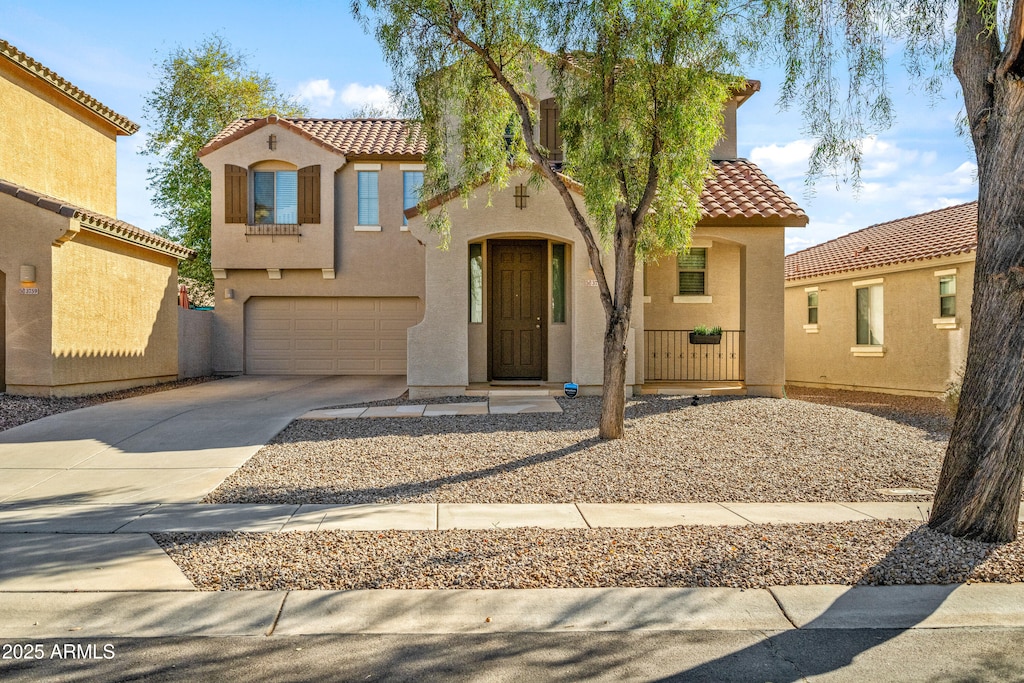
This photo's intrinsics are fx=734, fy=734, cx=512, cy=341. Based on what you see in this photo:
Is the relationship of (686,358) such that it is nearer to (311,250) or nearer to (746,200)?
(746,200)

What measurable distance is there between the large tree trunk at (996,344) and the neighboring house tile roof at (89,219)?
14080 mm

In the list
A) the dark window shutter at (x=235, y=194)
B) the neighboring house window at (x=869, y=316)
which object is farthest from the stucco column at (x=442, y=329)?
the neighboring house window at (x=869, y=316)

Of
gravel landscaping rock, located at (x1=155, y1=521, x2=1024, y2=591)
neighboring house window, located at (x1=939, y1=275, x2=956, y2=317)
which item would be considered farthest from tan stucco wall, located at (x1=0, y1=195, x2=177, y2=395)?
neighboring house window, located at (x1=939, y1=275, x2=956, y2=317)

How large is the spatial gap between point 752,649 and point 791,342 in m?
18.9

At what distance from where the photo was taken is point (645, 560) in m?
5.29

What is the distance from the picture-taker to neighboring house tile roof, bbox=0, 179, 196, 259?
13.4m

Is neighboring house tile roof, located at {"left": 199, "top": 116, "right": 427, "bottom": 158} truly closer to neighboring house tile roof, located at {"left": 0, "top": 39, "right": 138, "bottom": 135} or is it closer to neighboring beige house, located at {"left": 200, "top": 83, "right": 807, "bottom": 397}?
neighboring beige house, located at {"left": 200, "top": 83, "right": 807, "bottom": 397}

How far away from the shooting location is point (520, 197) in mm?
13508

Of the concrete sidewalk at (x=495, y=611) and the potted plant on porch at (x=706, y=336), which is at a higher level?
the potted plant on porch at (x=706, y=336)

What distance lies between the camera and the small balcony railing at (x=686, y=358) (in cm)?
1565

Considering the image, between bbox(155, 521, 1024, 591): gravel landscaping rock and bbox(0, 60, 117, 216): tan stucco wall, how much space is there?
12868 millimetres

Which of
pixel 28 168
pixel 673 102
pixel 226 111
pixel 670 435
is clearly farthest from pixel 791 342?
pixel 226 111

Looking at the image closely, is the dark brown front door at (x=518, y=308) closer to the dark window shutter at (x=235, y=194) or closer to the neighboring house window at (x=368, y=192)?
the neighboring house window at (x=368, y=192)

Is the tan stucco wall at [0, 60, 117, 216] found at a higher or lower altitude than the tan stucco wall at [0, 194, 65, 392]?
higher
